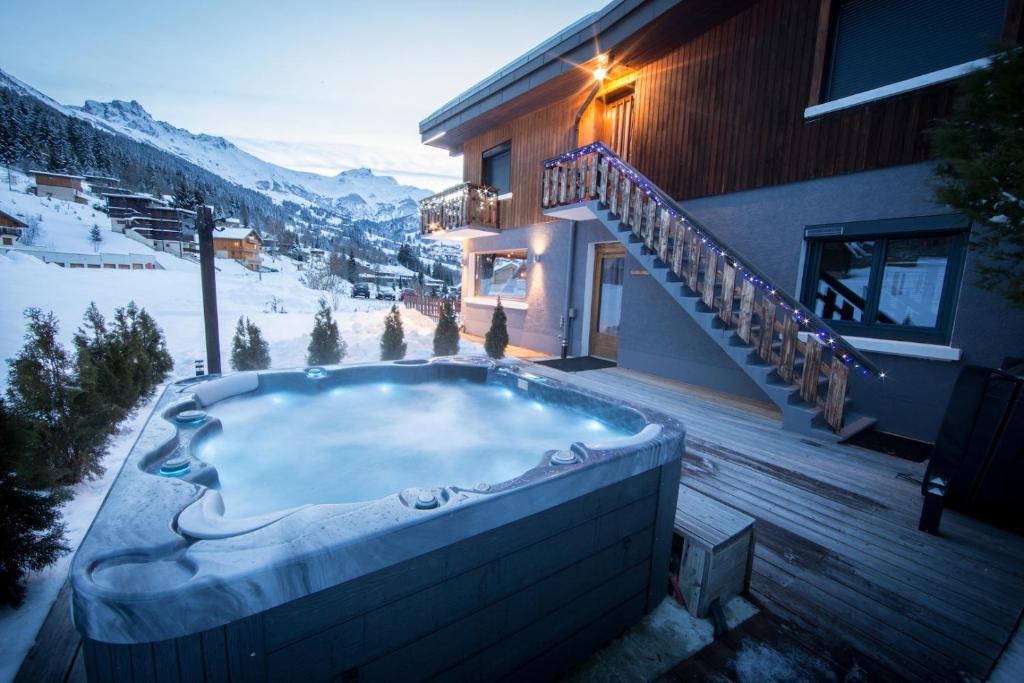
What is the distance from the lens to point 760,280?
13.6 ft

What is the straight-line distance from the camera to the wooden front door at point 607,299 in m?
6.68

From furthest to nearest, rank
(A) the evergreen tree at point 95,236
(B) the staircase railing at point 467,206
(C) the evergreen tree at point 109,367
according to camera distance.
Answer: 1. (A) the evergreen tree at point 95,236
2. (B) the staircase railing at point 467,206
3. (C) the evergreen tree at point 109,367

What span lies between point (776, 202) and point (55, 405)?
6618 mm

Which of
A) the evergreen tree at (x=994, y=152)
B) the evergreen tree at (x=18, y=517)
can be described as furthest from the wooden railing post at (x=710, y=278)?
the evergreen tree at (x=18, y=517)

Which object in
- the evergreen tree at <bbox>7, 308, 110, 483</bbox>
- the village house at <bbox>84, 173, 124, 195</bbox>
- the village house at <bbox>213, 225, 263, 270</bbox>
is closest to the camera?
the evergreen tree at <bbox>7, 308, 110, 483</bbox>

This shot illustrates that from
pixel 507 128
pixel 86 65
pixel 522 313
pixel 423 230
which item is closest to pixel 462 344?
pixel 522 313

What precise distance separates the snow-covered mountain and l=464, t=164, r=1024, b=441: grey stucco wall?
9167 centimetres

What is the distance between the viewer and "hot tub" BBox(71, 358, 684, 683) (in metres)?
0.84

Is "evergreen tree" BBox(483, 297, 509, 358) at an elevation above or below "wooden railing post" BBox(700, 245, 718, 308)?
below

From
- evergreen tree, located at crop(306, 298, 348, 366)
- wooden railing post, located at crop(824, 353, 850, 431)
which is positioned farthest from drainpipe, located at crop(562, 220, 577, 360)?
wooden railing post, located at crop(824, 353, 850, 431)

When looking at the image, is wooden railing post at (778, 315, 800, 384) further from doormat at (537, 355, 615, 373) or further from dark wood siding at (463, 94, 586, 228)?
dark wood siding at (463, 94, 586, 228)

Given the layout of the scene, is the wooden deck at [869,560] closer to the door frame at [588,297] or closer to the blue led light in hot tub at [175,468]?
the blue led light in hot tub at [175,468]

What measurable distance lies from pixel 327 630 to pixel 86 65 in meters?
11.3

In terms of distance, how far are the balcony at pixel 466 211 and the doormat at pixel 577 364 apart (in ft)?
11.4
